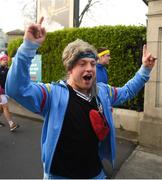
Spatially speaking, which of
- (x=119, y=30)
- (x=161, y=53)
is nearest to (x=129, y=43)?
(x=119, y=30)

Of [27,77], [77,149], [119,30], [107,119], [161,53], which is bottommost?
[77,149]

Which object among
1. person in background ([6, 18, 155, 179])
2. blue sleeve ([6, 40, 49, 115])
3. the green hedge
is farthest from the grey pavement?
blue sleeve ([6, 40, 49, 115])

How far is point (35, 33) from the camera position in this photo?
2.12 m

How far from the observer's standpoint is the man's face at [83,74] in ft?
7.95

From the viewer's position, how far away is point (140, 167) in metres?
5.40

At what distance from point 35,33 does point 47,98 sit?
0.49m

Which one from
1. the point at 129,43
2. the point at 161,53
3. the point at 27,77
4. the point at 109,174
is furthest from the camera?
the point at 129,43

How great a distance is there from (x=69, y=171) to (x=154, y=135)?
4.07 m

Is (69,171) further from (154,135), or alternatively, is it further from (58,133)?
(154,135)

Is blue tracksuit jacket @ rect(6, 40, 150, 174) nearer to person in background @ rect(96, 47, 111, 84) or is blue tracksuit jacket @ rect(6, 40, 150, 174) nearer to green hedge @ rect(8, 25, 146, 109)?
person in background @ rect(96, 47, 111, 84)

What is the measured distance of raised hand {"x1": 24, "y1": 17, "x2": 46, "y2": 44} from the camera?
2.10 meters

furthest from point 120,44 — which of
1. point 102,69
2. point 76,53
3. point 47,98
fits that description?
point 47,98

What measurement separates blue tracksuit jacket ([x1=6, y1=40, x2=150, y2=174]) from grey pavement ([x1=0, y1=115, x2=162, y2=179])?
1647 mm

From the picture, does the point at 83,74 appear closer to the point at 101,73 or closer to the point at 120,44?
the point at 101,73
